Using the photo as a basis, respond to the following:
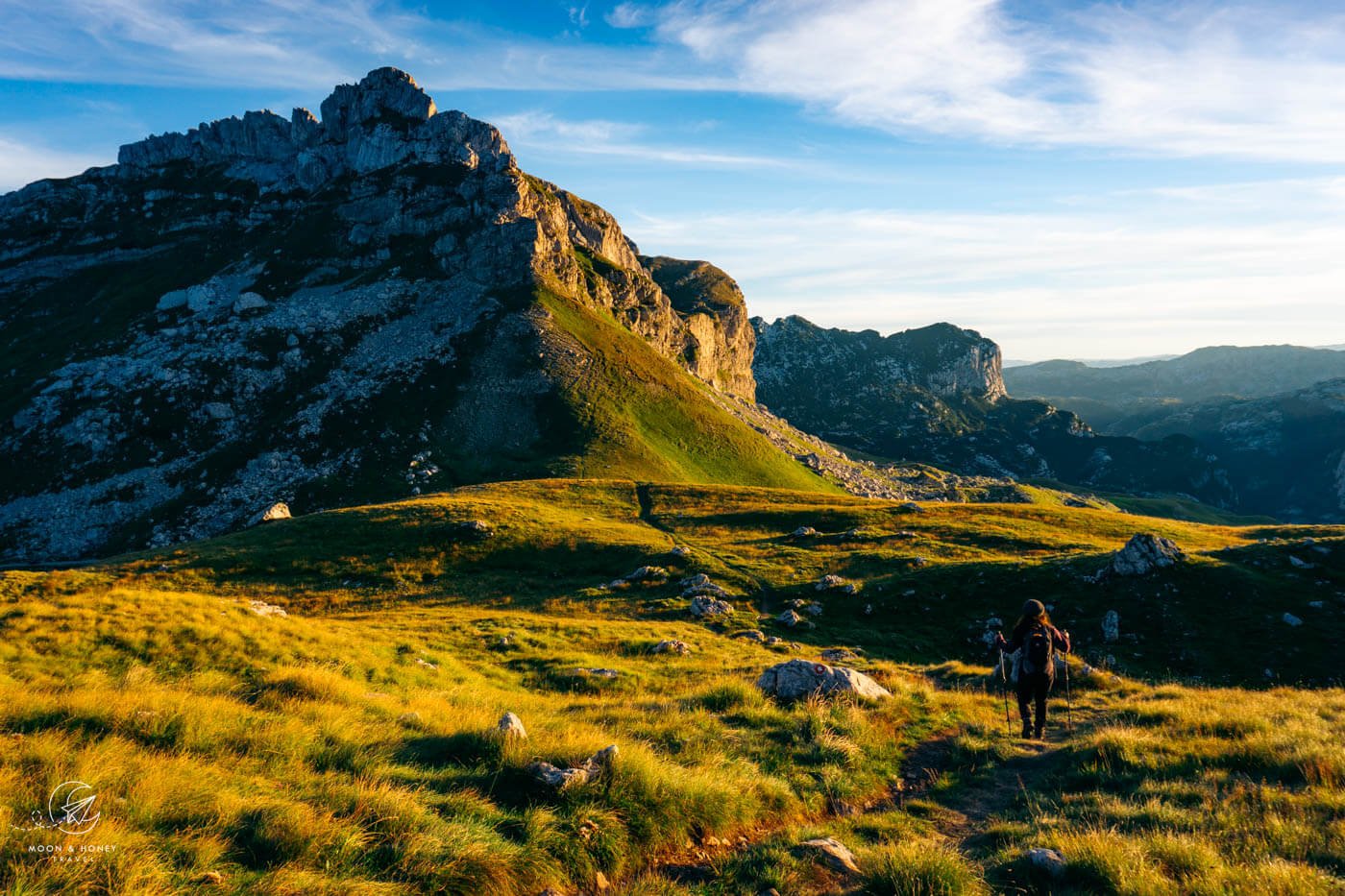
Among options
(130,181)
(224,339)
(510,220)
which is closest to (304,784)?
(224,339)

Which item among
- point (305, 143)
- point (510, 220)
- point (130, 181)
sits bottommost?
point (510, 220)

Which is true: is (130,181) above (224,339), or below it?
above

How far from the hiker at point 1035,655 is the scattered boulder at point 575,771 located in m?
11.1

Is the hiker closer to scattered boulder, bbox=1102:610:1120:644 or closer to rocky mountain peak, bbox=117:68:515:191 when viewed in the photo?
scattered boulder, bbox=1102:610:1120:644

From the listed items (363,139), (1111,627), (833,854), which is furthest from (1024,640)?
(363,139)

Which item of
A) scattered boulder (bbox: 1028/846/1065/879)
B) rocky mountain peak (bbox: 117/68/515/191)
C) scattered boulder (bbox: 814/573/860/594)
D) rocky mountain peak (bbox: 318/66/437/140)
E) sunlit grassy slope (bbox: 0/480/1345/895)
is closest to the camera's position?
sunlit grassy slope (bbox: 0/480/1345/895)

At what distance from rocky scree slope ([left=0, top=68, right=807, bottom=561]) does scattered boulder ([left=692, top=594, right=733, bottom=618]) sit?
198 ft

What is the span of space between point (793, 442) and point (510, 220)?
91.8 meters

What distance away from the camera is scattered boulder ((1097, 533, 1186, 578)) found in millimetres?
36531

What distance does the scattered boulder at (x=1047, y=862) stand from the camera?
7398 millimetres

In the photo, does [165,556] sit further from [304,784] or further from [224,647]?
[304,784]

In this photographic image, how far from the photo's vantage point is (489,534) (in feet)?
175

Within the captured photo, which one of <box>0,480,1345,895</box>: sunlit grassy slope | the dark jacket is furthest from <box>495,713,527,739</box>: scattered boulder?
the dark jacket

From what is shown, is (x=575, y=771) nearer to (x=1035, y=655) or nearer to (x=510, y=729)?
(x=510, y=729)
